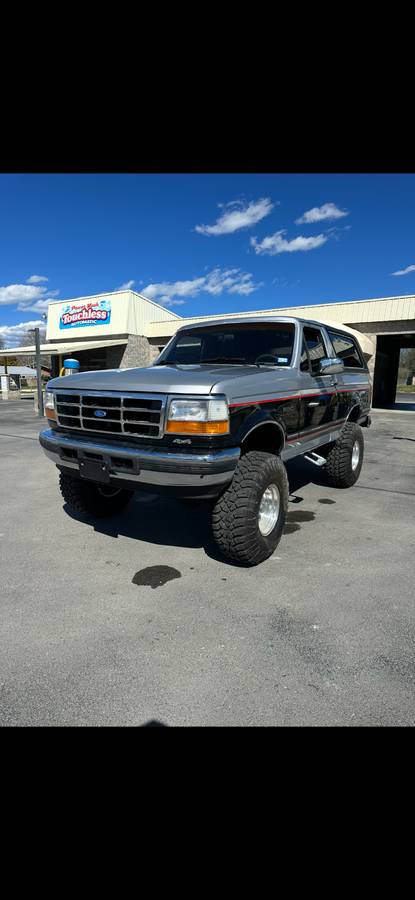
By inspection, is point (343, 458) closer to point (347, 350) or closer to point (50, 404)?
point (347, 350)

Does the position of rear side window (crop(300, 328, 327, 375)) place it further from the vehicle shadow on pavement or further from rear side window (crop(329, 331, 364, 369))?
the vehicle shadow on pavement

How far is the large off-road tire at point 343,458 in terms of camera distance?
18.7 ft

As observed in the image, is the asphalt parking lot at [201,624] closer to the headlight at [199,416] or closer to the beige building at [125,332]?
the headlight at [199,416]

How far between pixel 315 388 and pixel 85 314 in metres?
23.5

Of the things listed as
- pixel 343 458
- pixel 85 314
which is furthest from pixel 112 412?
pixel 85 314

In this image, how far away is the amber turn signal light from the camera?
116 inches

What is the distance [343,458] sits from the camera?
5.70 m

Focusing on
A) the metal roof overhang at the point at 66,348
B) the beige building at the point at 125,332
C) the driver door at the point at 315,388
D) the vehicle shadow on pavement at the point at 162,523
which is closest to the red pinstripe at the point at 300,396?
the driver door at the point at 315,388

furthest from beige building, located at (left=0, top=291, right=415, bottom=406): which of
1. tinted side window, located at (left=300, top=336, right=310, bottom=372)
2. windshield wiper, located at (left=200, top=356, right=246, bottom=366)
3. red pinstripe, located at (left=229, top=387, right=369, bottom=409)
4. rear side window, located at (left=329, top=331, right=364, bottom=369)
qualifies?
windshield wiper, located at (left=200, top=356, right=246, bottom=366)

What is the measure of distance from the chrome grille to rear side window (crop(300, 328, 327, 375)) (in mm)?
1912

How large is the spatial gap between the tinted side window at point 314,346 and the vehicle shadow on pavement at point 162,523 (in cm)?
165
